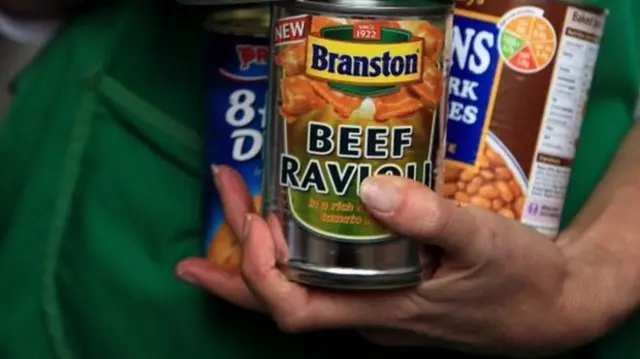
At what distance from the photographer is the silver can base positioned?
68 cm

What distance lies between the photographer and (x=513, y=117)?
0.75 m

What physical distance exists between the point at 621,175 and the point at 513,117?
0.15 meters

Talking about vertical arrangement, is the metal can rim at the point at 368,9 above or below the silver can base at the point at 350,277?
above

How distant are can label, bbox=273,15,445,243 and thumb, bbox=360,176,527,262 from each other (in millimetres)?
11

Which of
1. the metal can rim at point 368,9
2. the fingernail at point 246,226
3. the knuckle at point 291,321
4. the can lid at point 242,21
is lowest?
the knuckle at point 291,321

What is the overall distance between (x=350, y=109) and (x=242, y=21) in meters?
0.16

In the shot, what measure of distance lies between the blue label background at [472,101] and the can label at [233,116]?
0.44ft

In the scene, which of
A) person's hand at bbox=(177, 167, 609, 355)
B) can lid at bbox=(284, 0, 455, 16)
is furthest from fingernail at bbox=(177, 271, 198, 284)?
can lid at bbox=(284, 0, 455, 16)

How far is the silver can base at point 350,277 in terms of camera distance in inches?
26.6

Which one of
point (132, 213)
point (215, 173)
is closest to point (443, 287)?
point (215, 173)

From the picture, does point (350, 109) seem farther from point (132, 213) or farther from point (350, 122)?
point (132, 213)

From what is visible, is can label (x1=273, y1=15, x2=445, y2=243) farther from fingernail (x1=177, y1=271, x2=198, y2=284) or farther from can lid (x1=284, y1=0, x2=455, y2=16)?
fingernail (x1=177, y1=271, x2=198, y2=284)

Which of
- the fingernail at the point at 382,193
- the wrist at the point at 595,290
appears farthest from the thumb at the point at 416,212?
the wrist at the point at 595,290

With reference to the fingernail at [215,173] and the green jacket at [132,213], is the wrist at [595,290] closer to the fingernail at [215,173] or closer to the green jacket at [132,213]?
the green jacket at [132,213]
